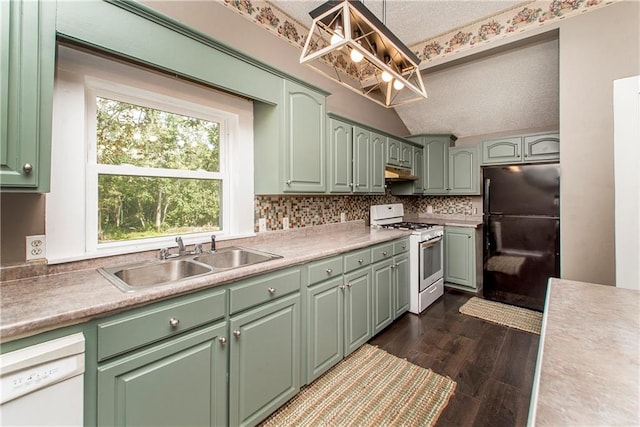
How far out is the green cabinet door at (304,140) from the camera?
2.23 metres

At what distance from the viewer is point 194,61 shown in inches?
63.9

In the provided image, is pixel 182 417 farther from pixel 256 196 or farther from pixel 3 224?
pixel 256 196

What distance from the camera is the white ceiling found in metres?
2.55

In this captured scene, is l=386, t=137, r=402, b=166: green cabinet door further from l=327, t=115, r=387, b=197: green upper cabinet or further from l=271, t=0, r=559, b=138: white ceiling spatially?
l=271, t=0, r=559, b=138: white ceiling

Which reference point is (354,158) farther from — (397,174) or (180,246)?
(180,246)

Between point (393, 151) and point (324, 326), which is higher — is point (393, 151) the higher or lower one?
the higher one

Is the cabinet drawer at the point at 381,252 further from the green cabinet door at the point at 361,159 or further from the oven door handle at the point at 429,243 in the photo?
the green cabinet door at the point at 361,159

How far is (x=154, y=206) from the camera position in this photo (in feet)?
6.02

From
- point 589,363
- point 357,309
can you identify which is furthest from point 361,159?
point 589,363

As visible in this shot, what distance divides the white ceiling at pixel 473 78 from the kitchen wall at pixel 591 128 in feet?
1.66

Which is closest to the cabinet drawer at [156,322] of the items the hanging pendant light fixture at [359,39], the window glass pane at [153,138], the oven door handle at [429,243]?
the window glass pane at [153,138]

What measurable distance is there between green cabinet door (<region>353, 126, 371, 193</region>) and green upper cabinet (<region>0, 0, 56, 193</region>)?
2.34 meters

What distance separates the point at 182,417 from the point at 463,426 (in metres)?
1.56

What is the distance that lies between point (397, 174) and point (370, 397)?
107 inches
